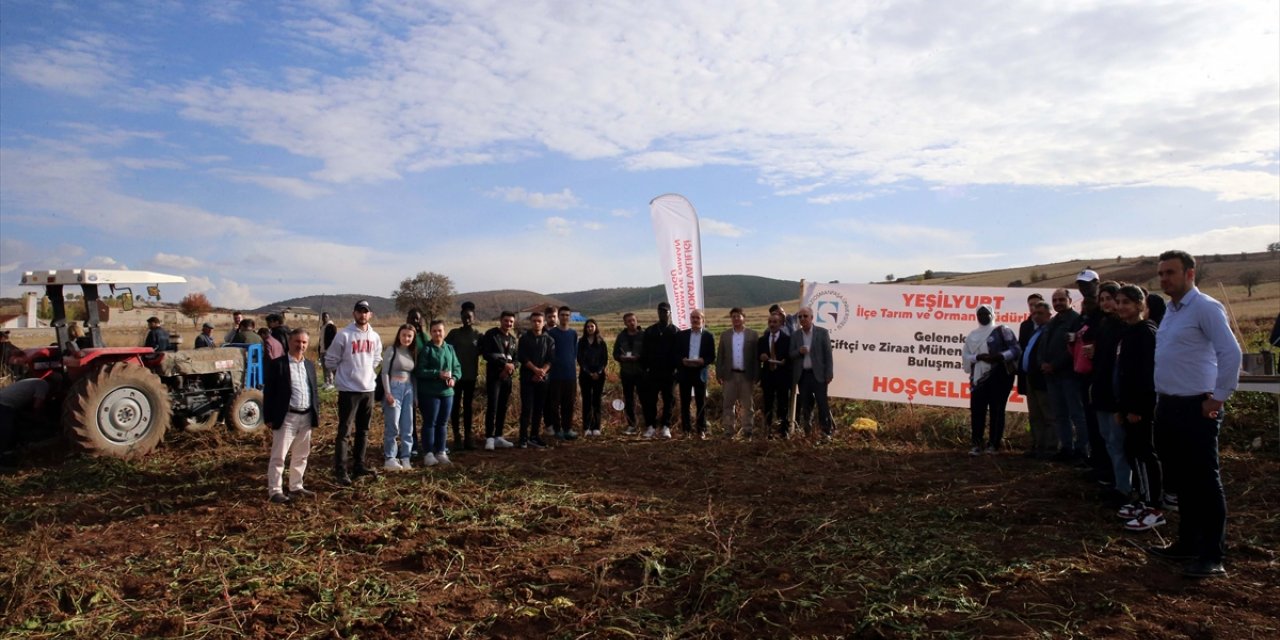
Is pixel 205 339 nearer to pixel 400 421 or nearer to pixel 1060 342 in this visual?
pixel 400 421

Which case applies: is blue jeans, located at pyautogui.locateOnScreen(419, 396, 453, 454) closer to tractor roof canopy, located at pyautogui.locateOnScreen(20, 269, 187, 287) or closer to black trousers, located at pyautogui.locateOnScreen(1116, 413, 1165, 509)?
tractor roof canopy, located at pyautogui.locateOnScreen(20, 269, 187, 287)

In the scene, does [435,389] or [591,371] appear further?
[591,371]

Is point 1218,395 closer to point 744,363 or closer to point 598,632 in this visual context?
point 598,632

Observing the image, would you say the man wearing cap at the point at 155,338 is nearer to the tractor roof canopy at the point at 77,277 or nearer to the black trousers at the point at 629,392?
the tractor roof canopy at the point at 77,277

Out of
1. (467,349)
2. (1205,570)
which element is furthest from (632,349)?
(1205,570)

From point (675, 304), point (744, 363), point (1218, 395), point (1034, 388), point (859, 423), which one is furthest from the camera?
point (675, 304)

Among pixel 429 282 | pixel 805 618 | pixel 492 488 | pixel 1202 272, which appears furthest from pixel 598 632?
pixel 1202 272

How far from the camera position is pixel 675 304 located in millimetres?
11172

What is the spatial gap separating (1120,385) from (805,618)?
10.2 ft

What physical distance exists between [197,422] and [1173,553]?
9.96 meters

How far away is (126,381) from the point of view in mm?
8016

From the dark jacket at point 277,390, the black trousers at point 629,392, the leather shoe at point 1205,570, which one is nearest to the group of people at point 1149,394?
the leather shoe at point 1205,570

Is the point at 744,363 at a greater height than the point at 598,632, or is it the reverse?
the point at 744,363

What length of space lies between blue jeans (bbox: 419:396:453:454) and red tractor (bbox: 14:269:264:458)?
9.83 feet
